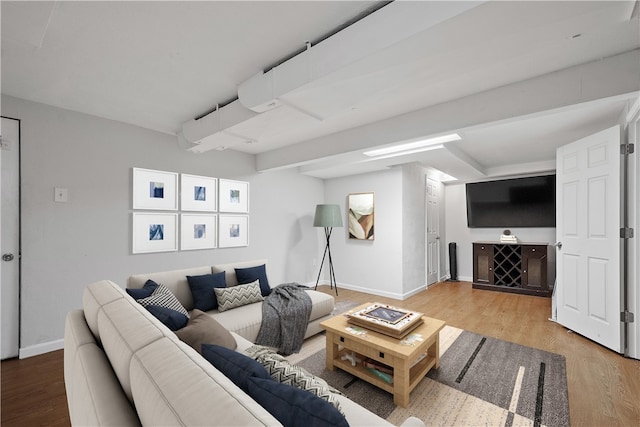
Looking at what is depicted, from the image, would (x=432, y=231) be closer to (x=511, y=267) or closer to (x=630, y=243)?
(x=511, y=267)

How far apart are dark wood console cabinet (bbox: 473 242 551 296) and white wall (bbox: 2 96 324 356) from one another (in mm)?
4902

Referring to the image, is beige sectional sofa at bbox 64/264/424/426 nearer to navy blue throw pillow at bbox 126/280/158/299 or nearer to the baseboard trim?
navy blue throw pillow at bbox 126/280/158/299

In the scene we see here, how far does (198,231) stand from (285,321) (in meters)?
1.92

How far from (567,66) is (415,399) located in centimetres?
260

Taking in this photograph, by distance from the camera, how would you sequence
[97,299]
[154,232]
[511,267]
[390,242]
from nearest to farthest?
[97,299]
[154,232]
[390,242]
[511,267]

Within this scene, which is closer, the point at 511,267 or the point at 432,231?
the point at 511,267

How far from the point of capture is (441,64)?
1594 mm

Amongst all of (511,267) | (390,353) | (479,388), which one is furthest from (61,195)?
(511,267)

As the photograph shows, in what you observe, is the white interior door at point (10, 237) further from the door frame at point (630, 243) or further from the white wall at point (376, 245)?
the door frame at point (630, 243)

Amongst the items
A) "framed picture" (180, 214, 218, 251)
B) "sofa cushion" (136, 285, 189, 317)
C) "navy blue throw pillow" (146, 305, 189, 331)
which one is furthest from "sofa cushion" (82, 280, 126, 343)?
"framed picture" (180, 214, 218, 251)

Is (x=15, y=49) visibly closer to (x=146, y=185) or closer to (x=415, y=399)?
(x=146, y=185)

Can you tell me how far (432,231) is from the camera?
217 inches

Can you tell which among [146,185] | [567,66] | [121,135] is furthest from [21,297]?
[567,66]

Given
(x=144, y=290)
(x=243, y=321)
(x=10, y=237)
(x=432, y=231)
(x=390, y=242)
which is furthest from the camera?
(x=432, y=231)
